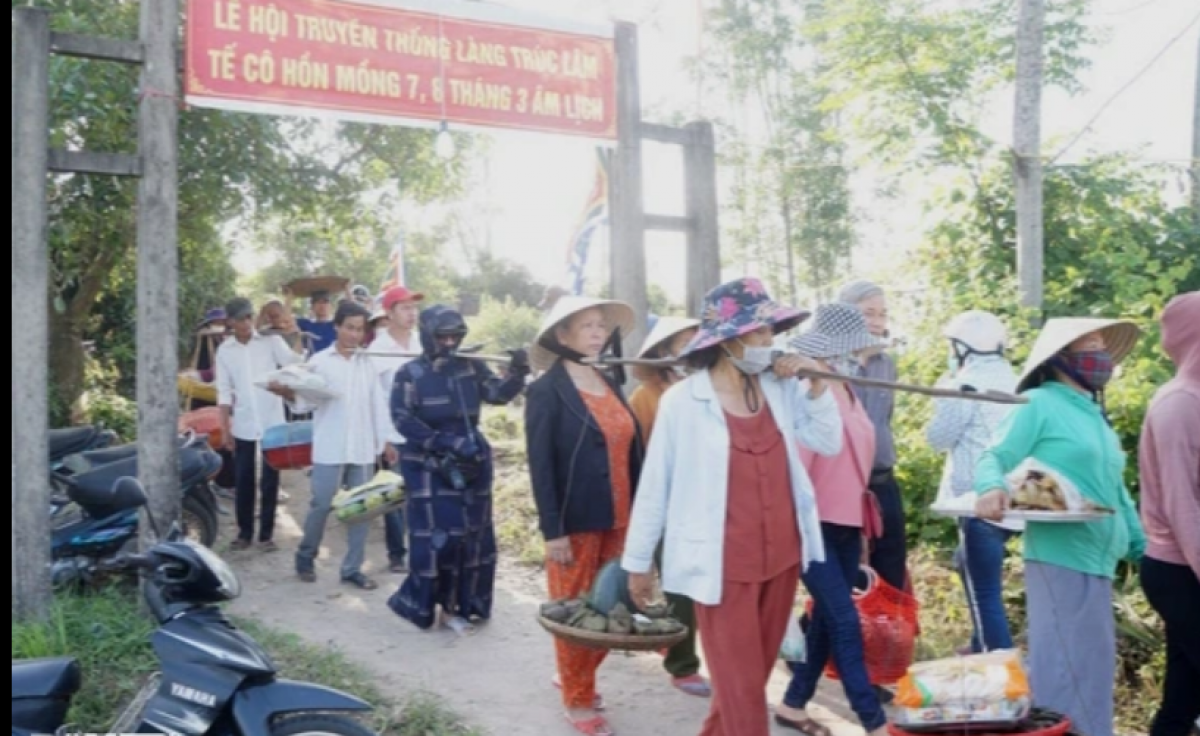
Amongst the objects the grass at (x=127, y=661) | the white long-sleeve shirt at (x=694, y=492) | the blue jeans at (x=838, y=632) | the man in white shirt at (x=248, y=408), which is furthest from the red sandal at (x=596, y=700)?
the man in white shirt at (x=248, y=408)

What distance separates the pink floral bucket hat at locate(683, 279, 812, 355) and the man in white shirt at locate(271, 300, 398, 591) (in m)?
3.84

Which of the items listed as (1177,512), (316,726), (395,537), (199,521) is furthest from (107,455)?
(1177,512)

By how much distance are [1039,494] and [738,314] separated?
3.92ft

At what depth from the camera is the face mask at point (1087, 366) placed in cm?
412

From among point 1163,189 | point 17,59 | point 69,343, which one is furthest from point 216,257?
point 1163,189

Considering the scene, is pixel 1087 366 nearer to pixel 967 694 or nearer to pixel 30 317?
pixel 967 694

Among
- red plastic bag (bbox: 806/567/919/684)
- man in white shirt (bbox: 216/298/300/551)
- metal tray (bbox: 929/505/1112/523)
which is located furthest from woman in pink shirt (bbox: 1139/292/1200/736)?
man in white shirt (bbox: 216/298/300/551)

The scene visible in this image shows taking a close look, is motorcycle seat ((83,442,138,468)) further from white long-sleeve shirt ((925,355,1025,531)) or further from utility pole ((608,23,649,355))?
white long-sleeve shirt ((925,355,1025,531))

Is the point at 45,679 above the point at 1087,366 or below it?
below

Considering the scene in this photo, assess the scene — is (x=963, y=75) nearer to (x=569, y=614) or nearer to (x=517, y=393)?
(x=517, y=393)

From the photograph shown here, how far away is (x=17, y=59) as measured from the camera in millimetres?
5535

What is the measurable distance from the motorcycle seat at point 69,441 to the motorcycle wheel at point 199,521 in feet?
2.44

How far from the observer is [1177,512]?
3633 millimetres

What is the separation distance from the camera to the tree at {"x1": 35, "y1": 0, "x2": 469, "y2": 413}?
348 inches
